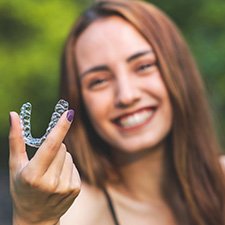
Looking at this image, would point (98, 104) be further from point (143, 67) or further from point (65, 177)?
point (65, 177)

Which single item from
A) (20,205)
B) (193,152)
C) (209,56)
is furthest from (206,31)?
(20,205)

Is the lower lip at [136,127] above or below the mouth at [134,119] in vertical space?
below

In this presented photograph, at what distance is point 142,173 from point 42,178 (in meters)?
1.05

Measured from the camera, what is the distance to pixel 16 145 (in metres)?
1.75

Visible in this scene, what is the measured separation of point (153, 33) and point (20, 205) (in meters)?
1.02

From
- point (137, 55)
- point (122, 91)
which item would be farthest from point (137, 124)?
point (137, 55)

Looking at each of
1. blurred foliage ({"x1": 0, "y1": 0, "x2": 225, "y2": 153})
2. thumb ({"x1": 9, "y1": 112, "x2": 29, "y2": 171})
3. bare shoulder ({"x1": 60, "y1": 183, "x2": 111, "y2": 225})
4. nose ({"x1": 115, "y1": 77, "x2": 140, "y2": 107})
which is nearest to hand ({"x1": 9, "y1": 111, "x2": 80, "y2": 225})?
thumb ({"x1": 9, "y1": 112, "x2": 29, "y2": 171})

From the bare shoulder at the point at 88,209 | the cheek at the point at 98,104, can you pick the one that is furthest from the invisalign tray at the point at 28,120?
the cheek at the point at 98,104

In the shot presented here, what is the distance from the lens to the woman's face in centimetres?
254

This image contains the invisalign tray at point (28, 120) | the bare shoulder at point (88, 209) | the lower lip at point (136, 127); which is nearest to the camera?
the invisalign tray at point (28, 120)

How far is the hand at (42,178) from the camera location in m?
1.70

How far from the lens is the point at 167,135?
8.89 ft

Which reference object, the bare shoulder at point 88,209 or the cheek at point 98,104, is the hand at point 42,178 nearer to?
the bare shoulder at point 88,209

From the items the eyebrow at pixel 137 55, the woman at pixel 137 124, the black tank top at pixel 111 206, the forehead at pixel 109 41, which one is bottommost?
the black tank top at pixel 111 206
